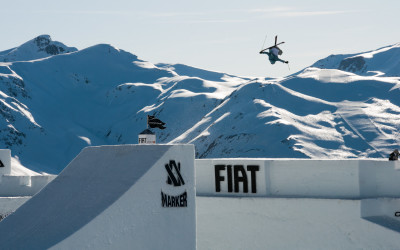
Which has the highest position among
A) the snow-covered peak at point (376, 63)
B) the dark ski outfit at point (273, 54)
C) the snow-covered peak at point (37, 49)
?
the snow-covered peak at point (37, 49)

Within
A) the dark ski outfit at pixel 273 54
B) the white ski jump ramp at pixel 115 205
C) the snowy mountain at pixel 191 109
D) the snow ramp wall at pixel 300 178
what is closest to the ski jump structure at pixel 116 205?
the white ski jump ramp at pixel 115 205

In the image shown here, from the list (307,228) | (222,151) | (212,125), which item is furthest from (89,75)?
(307,228)

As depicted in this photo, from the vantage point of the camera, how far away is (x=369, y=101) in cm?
8519

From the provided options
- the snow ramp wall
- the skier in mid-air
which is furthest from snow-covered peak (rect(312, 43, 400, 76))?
the snow ramp wall

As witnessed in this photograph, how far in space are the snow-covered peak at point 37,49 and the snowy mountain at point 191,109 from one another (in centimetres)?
2906

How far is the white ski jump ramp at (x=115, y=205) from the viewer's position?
11180mm

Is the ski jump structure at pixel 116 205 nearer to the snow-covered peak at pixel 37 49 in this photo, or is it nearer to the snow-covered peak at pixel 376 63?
the snow-covered peak at pixel 376 63

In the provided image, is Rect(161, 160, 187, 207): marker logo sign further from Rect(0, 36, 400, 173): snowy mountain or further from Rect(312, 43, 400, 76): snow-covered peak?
Rect(312, 43, 400, 76): snow-covered peak

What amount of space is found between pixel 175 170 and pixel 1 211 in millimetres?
17287

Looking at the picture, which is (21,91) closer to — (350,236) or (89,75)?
(89,75)

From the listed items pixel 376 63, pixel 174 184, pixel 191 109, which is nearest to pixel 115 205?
pixel 174 184

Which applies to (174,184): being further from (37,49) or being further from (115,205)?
(37,49)

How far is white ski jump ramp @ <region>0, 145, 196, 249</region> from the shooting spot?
36.7 ft

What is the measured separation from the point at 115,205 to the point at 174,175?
5.49 feet
